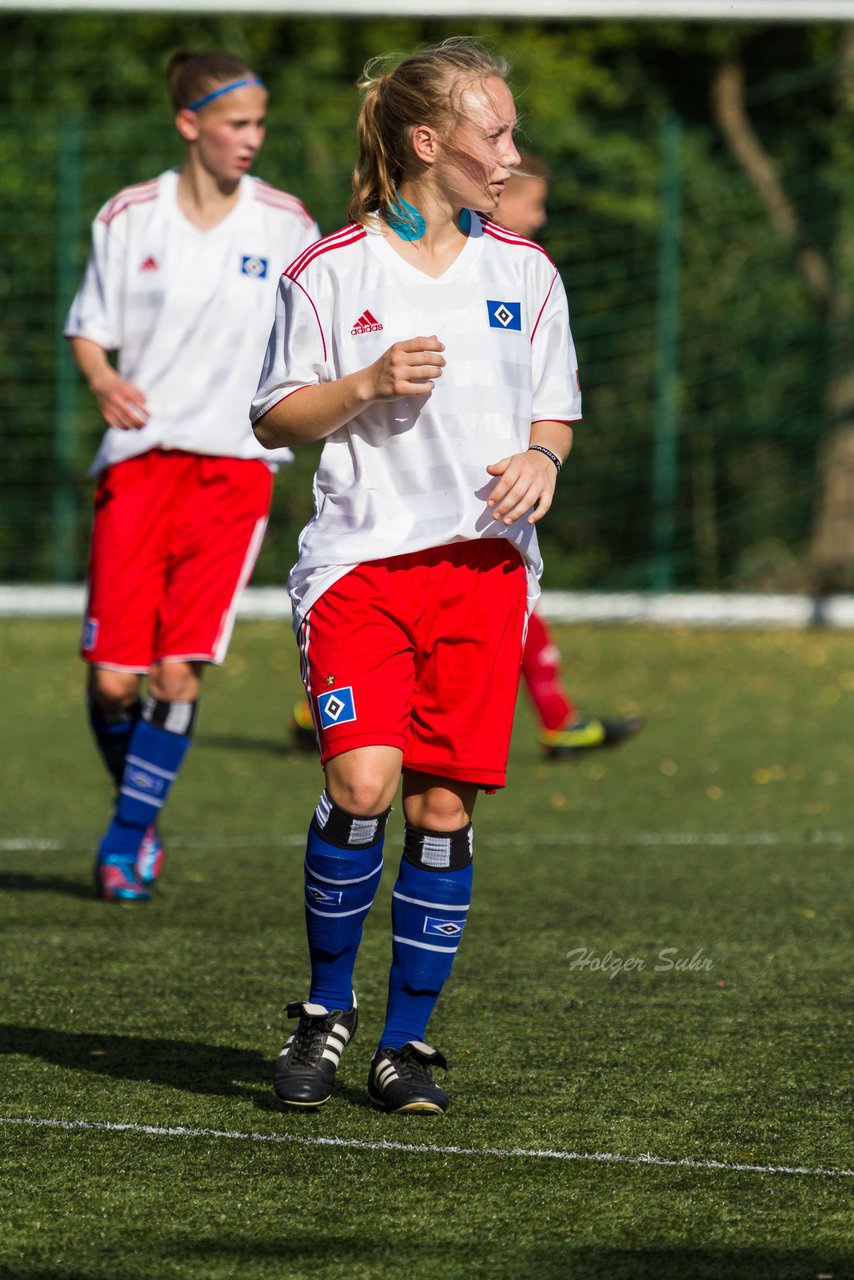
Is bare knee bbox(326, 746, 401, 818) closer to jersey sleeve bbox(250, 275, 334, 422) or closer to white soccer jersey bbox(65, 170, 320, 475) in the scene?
jersey sleeve bbox(250, 275, 334, 422)

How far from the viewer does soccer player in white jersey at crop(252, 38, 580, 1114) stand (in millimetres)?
3633

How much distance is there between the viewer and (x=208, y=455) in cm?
577

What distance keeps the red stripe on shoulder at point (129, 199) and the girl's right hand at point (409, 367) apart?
2.62 metres

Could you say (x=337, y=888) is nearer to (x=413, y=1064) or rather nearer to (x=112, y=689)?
(x=413, y=1064)

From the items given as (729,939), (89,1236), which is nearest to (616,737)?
(729,939)

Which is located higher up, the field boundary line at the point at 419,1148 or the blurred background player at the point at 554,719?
the field boundary line at the point at 419,1148

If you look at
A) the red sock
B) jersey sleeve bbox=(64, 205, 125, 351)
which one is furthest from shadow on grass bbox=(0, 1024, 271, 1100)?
the red sock

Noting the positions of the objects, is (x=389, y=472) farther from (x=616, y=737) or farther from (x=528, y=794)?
(x=616, y=737)

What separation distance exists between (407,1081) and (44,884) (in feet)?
8.33

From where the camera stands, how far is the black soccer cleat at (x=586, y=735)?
27.6ft

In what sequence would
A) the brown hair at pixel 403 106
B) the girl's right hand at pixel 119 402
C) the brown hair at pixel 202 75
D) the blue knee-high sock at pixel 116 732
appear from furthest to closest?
the blue knee-high sock at pixel 116 732 → the brown hair at pixel 202 75 → the girl's right hand at pixel 119 402 → the brown hair at pixel 403 106

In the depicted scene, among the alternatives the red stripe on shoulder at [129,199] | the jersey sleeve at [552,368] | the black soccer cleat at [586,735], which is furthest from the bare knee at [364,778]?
the black soccer cleat at [586,735]

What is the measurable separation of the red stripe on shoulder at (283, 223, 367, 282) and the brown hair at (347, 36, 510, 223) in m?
0.05

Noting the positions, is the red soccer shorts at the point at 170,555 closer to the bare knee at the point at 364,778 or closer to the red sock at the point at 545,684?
the bare knee at the point at 364,778
